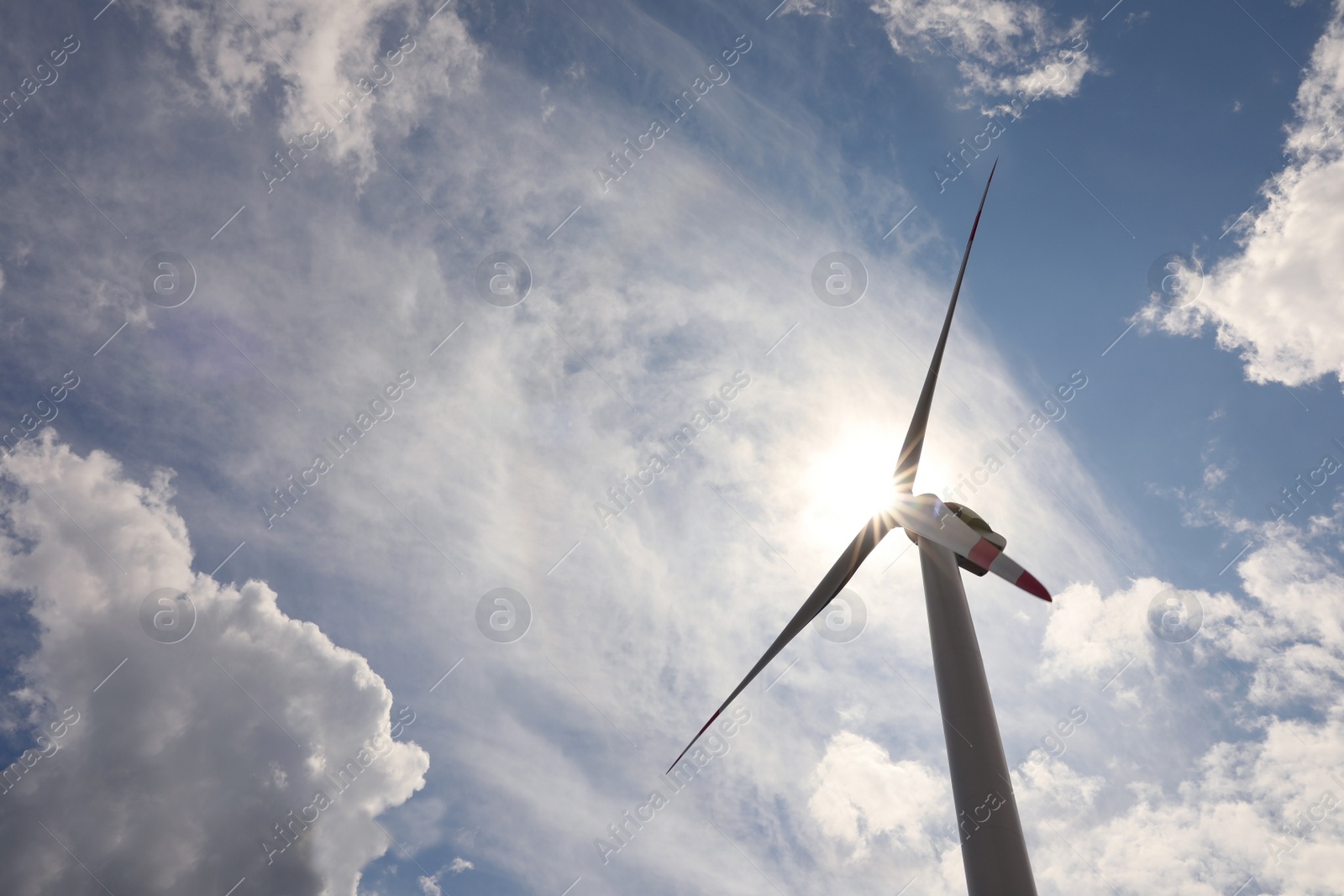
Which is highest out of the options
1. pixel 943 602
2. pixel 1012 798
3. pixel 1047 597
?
pixel 1047 597

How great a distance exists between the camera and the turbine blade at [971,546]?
910 inches

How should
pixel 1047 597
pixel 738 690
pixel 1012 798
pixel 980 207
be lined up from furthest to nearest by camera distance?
pixel 738 690
pixel 980 207
pixel 1047 597
pixel 1012 798

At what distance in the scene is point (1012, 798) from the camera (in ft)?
54.3

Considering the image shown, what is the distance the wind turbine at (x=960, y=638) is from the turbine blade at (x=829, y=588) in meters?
0.03

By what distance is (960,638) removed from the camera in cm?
2000

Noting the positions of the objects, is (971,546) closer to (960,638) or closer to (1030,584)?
(1030,584)

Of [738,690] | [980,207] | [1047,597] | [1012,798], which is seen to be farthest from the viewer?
[738,690]

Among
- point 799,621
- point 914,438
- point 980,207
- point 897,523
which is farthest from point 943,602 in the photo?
point 980,207

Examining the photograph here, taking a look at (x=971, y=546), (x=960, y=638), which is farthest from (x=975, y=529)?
(x=960, y=638)

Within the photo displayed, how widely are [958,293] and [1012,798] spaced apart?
1827 cm

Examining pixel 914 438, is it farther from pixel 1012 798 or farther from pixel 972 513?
pixel 1012 798

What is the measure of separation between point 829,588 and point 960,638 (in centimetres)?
706

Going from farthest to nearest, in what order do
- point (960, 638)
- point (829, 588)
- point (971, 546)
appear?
point (829, 588) → point (971, 546) → point (960, 638)

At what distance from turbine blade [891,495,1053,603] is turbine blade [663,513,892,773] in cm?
277
